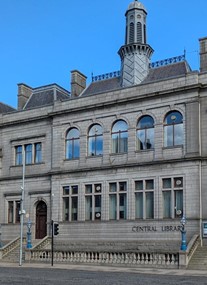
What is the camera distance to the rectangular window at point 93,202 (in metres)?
40.1

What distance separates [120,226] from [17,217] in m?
11.2

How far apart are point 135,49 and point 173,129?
10937 millimetres

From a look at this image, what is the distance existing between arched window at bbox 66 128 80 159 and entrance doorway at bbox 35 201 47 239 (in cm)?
518

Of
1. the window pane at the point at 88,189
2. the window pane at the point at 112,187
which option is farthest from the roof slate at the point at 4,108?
the window pane at the point at 112,187

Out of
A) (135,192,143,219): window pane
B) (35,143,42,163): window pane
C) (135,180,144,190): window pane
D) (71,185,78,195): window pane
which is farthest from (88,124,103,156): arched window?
(35,143,42,163): window pane

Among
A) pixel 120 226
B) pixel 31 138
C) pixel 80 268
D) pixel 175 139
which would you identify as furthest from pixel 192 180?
pixel 31 138

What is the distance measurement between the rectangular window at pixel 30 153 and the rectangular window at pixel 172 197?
13.1 m

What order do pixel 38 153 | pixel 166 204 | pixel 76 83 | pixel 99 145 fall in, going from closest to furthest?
pixel 166 204
pixel 99 145
pixel 38 153
pixel 76 83

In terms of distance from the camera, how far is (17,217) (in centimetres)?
4481

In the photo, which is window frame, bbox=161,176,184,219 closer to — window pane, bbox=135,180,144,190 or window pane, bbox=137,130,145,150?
window pane, bbox=135,180,144,190

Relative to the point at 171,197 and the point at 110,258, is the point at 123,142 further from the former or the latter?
the point at 110,258

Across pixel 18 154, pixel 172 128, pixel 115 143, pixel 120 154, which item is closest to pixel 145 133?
pixel 172 128

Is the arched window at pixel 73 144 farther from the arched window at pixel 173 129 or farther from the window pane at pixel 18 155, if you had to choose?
the arched window at pixel 173 129

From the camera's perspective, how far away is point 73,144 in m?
42.6
